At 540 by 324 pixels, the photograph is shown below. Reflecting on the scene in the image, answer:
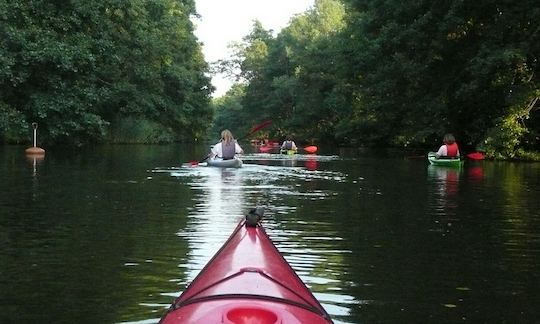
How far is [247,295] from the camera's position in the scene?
3682 millimetres

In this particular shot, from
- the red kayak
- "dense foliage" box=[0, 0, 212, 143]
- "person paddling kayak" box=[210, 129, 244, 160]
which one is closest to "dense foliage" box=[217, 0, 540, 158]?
"person paddling kayak" box=[210, 129, 244, 160]

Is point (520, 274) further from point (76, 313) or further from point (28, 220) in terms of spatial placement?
point (28, 220)

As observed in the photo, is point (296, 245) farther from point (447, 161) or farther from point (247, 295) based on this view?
point (447, 161)

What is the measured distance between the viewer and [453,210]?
1175 centimetres

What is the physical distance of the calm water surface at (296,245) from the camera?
550 cm

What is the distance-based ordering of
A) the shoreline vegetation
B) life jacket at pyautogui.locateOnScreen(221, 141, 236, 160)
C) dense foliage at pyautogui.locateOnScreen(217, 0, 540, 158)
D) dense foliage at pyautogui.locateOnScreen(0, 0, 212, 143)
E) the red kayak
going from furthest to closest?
dense foliage at pyautogui.locateOnScreen(0, 0, 212, 143), the shoreline vegetation, dense foliage at pyautogui.locateOnScreen(217, 0, 540, 158), life jacket at pyautogui.locateOnScreen(221, 141, 236, 160), the red kayak

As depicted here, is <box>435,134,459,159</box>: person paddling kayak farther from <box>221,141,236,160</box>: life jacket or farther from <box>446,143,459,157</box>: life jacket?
<box>221,141,236,160</box>: life jacket

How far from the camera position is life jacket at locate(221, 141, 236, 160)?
22.2 metres

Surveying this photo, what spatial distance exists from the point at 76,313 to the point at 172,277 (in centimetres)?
131

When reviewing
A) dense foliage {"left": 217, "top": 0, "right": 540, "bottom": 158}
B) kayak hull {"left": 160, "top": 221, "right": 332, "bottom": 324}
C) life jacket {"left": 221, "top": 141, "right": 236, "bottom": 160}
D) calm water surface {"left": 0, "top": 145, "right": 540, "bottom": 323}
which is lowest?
calm water surface {"left": 0, "top": 145, "right": 540, "bottom": 323}

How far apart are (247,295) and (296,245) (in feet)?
14.7

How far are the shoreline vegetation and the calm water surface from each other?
15401 millimetres

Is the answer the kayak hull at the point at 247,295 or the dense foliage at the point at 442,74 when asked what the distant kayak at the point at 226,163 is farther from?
the kayak hull at the point at 247,295

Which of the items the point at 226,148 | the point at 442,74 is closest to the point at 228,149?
the point at 226,148
